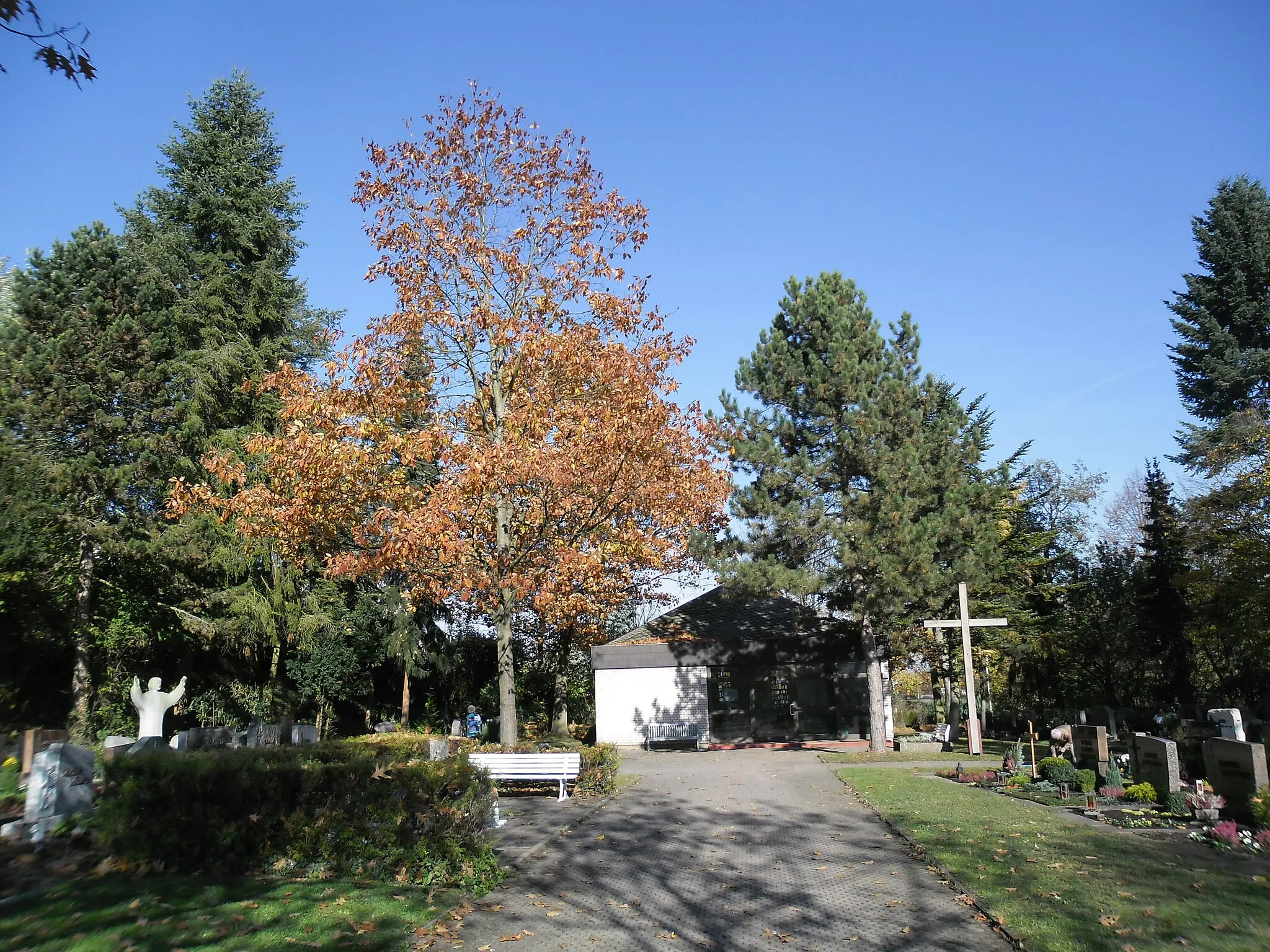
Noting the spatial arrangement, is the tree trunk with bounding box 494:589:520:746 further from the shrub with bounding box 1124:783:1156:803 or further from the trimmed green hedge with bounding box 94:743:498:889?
the shrub with bounding box 1124:783:1156:803

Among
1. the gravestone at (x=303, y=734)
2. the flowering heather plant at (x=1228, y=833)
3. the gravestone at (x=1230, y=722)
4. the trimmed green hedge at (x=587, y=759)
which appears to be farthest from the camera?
the gravestone at (x=303, y=734)

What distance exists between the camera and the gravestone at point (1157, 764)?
12508 millimetres

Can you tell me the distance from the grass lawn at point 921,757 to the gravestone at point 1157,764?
6.99m

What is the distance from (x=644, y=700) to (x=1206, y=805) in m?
20.6

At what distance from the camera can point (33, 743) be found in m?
13.1

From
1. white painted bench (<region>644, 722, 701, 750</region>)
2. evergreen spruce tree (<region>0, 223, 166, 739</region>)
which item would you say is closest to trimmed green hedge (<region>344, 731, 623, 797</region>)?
evergreen spruce tree (<region>0, 223, 166, 739</region>)

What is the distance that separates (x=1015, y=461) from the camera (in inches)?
1636

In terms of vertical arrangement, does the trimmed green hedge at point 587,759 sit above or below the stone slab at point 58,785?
below

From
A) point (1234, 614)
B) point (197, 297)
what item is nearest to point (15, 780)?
point (197, 297)

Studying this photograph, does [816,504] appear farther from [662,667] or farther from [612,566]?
[662,667]

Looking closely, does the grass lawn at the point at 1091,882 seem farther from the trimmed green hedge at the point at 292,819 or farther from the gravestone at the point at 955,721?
the gravestone at the point at 955,721

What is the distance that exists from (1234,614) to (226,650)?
101 ft

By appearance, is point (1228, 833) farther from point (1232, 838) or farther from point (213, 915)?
point (213, 915)

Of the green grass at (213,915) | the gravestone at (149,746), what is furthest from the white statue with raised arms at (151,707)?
the green grass at (213,915)
